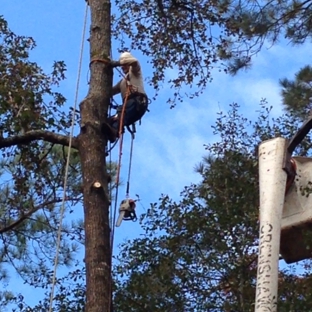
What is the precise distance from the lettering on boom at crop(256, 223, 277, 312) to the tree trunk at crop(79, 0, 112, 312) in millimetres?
2312

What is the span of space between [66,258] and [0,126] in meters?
2.74

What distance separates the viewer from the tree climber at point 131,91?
6.05 meters

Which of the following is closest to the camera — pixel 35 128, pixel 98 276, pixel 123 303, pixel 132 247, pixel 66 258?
pixel 98 276

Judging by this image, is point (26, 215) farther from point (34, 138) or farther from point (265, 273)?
point (265, 273)

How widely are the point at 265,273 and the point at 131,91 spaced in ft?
12.2

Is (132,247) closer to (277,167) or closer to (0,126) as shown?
(0,126)

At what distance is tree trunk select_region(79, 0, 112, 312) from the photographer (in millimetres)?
4840

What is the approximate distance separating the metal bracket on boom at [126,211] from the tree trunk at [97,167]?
→ 22 cm

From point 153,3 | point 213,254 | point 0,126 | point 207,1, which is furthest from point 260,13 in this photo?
point 0,126

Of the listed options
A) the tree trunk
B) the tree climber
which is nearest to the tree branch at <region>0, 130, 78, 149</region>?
the tree trunk

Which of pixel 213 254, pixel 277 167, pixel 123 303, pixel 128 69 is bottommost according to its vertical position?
pixel 277 167

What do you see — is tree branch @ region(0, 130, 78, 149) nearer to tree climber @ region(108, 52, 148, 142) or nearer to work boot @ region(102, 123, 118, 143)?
work boot @ region(102, 123, 118, 143)

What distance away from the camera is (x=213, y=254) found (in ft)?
25.7

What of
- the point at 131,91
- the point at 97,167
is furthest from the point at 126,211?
the point at 131,91
